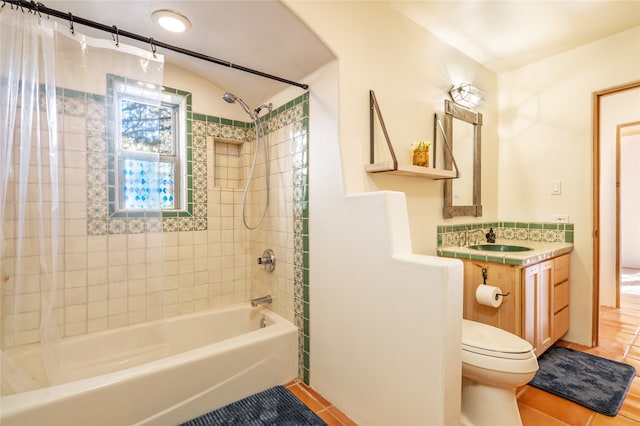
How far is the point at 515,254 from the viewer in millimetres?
2023

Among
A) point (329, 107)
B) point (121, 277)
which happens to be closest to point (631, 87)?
point (329, 107)

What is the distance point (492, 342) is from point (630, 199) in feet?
18.2

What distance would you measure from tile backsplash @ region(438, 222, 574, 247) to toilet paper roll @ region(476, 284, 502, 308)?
47 centimetres

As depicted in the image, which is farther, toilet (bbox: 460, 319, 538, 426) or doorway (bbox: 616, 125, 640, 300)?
doorway (bbox: 616, 125, 640, 300)

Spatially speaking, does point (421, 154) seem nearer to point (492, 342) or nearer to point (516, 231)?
point (492, 342)

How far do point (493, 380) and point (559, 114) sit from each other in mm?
2389

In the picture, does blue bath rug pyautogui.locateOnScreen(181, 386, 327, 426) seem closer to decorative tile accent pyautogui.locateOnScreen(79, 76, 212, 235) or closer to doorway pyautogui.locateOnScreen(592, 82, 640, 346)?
decorative tile accent pyautogui.locateOnScreen(79, 76, 212, 235)

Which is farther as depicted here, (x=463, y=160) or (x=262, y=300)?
(x=463, y=160)

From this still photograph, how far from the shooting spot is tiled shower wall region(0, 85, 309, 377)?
54.9 inches

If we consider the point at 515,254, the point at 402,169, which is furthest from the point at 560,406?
the point at 402,169

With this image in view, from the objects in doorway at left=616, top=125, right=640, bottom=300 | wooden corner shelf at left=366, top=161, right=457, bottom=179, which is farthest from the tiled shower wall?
doorway at left=616, top=125, right=640, bottom=300

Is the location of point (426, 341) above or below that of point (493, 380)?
above

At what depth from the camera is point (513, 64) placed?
9.07 feet

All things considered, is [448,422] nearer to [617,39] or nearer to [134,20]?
[134,20]
